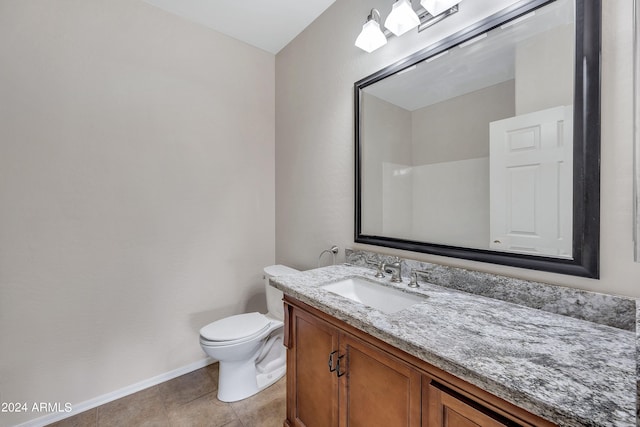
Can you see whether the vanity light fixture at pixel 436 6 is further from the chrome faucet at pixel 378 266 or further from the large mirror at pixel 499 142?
the chrome faucet at pixel 378 266

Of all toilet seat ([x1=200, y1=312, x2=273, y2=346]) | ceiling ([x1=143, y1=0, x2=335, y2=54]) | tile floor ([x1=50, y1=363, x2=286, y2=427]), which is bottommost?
tile floor ([x1=50, y1=363, x2=286, y2=427])

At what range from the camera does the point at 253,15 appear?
6.38 feet

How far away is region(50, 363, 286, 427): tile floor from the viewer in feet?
5.09

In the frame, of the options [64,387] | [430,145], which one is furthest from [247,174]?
[64,387]

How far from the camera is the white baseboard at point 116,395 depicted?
1.55 meters

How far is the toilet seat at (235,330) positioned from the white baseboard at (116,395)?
584 millimetres

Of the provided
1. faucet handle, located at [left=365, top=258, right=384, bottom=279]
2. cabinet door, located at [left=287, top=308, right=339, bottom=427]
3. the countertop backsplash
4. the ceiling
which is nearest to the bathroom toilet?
cabinet door, located at [left=287, top=308, right=339, bottom=427]

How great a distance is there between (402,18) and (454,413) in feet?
5.21

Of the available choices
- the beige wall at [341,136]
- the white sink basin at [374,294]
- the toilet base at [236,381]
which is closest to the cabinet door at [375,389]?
the white sink basin at [374,294]

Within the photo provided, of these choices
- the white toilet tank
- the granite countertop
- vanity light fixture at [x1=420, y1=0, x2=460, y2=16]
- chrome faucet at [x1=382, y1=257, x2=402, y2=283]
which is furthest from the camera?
the white toilet tank

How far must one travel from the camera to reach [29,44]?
1.51 meters

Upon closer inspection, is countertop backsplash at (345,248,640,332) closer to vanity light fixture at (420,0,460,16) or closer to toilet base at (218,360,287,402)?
vanity light fixture at (420,0,460,16)

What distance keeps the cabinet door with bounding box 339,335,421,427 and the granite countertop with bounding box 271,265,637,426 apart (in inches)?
4.4

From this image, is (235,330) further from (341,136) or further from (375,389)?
(341,136)
